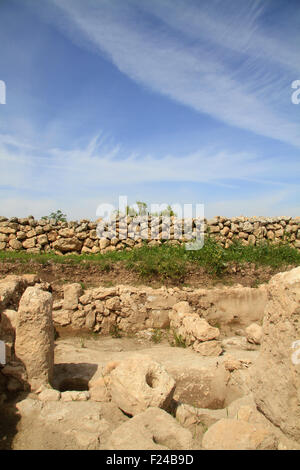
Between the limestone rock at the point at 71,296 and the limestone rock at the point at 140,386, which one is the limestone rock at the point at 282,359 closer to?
the limestone rock at the point at 140,386

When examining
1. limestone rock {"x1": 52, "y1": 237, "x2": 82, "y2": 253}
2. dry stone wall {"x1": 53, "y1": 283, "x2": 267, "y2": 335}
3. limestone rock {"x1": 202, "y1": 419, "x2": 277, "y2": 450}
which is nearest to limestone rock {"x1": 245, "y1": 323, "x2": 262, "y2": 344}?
dry stone wall {"x1": 53, "y1": 283, "x2": 267, "y2": 335}

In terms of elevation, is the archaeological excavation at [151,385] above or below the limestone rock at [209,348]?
above

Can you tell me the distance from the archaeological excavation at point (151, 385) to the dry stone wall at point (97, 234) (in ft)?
12.9

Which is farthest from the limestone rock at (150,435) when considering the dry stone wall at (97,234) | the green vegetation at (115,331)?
the dry stone wall at (97,234)

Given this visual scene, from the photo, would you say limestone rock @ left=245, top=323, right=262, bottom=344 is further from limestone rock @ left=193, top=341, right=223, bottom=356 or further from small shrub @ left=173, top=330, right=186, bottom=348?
small shrub @ left=173, top=330, right=186, bottom=348

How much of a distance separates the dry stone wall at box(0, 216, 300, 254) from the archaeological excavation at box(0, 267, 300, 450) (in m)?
3.92

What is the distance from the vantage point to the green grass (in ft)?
31.9

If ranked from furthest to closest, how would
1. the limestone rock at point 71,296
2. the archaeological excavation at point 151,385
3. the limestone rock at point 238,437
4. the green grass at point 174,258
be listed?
the green grass at point 174,258, the limestone rock at point 71,296, the archaeological excavation at point 151,385, the limestone rock at point 238,437

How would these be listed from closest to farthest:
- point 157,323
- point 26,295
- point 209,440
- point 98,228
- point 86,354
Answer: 1. point 209,440
2. point 26,295
3. point 86,354
4. point 157,323
5. point 98,228

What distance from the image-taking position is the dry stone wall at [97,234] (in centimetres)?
1157
